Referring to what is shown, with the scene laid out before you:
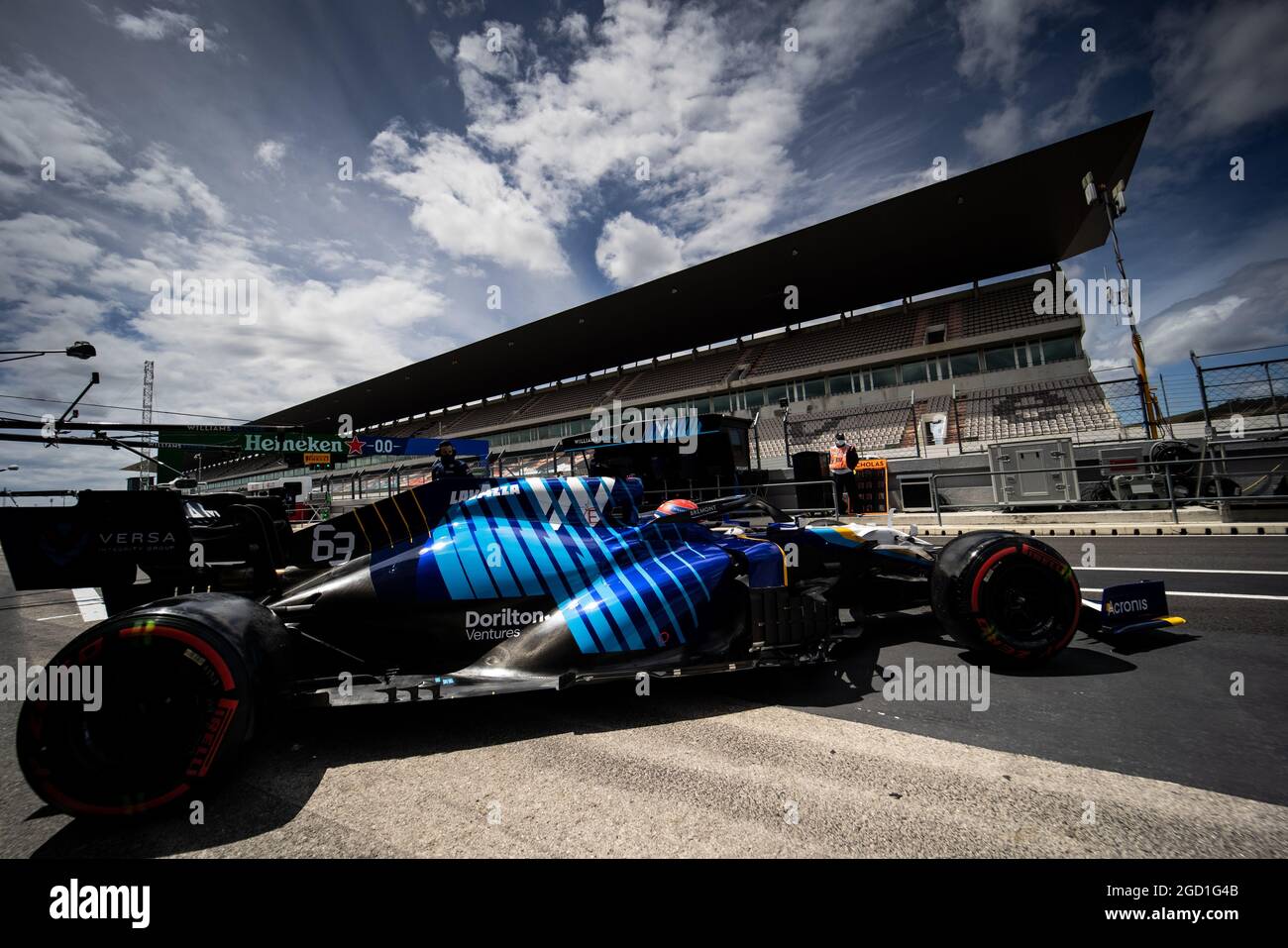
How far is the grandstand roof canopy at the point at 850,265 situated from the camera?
19766 mm

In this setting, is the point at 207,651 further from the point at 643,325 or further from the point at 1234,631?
the point at 643,325

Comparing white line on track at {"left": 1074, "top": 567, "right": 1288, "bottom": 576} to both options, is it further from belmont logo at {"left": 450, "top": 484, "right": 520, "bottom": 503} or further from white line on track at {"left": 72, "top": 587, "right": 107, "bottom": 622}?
white line on track at {"left": 72, "top": 587, "right": 107, "bottom": 622}

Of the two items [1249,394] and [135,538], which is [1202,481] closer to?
[1249,394]

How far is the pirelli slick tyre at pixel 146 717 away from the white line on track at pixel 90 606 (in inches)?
194

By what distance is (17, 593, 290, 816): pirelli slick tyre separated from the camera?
76.2 inches

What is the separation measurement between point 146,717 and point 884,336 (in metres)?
30.9

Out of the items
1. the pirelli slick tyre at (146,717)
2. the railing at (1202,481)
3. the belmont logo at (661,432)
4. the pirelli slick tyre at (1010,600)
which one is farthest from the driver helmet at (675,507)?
the belmont logo at (661,432)

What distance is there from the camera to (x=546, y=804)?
1.98 m

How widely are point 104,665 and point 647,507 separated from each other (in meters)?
12.1

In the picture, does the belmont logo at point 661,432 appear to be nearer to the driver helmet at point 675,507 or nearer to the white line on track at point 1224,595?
the driver helmet at point 675,507

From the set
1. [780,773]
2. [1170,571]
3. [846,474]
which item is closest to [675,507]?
[780,773]

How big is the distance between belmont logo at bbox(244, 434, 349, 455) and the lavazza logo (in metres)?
17.5

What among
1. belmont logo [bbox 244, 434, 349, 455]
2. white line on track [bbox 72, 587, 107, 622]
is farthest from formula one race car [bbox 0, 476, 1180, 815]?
belmont logo [bbox 244, 434, 349, 455]

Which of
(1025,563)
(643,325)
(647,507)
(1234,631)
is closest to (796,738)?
(1025,563)
